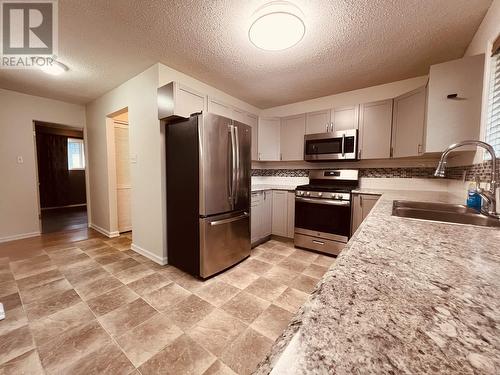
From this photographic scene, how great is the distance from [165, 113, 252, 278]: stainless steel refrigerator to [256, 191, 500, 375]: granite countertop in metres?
1.70

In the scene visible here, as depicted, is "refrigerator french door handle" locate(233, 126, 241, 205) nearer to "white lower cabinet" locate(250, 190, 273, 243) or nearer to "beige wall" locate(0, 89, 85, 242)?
"white lower cabinet" locate(250, 190, 273, 243)

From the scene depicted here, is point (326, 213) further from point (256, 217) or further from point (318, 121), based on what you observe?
point (318, 121)

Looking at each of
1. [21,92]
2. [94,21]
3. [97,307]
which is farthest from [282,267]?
[21,92]

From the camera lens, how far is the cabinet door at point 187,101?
2.21m

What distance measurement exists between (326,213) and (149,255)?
99.3 inches

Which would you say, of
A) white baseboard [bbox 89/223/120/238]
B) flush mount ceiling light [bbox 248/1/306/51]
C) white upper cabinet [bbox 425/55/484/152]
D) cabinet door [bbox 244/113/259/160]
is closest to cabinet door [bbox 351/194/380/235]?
white upper cabinet [bbox 425/55/484/152]

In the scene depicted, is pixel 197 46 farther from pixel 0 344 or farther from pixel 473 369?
pixel 0 344

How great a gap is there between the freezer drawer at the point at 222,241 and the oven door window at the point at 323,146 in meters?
1.53

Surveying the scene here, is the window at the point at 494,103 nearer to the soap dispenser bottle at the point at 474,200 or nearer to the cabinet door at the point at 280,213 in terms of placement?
the soap dispenser bottle at the point at 474,200

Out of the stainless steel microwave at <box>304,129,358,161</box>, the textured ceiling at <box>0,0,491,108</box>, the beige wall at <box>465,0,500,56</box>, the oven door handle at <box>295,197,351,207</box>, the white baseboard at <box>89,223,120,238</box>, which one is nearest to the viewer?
the beige wall at <box>465,0,500,56</box>

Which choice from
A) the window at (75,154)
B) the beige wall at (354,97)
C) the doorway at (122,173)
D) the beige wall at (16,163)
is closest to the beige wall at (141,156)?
the doorway at (122,173)

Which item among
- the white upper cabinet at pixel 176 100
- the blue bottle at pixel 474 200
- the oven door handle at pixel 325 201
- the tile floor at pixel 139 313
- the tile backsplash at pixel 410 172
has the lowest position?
the tile floor at pixel 139 313

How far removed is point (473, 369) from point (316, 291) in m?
0.23

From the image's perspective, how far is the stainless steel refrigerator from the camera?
83.4 inches
